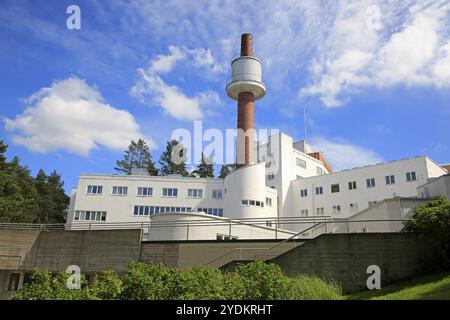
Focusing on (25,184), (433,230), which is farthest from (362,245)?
(25,184)

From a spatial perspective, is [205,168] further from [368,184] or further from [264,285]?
[264,285]

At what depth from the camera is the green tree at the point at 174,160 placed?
71.0 metres

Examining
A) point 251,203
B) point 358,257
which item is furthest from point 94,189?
point 358,257

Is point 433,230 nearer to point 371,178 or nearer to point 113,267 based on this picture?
point 113,267

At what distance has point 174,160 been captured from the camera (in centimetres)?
7200

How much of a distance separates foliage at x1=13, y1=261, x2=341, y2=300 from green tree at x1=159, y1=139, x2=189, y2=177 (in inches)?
2349

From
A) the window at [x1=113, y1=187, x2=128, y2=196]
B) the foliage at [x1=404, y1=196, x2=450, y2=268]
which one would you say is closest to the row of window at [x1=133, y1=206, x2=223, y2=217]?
the window at [x1=113, y1=187, x2=128, y2=196]

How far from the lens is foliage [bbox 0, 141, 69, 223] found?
1785 inches

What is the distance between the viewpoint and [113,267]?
22.6 m

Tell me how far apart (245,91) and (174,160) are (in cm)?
2912

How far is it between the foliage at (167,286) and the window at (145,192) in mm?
33700

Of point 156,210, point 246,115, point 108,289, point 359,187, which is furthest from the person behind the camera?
point 246,115

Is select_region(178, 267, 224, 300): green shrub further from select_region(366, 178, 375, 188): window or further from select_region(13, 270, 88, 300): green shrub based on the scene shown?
select_region(366, 178, 375, 188): window
